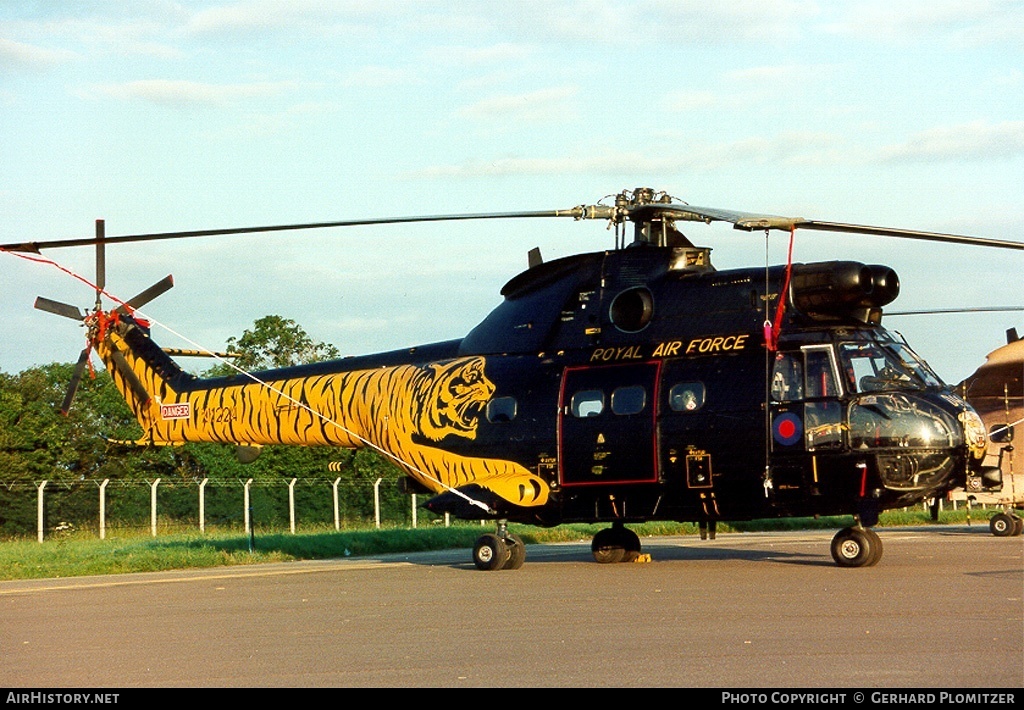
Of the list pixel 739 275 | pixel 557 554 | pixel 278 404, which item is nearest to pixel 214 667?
pixel 739 275

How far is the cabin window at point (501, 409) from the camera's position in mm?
18819

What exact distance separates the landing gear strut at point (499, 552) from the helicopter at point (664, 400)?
0.11ft

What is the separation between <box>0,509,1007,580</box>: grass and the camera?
22625mm

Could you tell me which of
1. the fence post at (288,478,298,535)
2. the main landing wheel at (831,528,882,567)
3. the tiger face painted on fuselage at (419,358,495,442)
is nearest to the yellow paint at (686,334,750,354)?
the main landing wheel at (831,528,882,567)

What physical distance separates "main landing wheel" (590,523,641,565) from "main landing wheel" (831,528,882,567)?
13.1ft

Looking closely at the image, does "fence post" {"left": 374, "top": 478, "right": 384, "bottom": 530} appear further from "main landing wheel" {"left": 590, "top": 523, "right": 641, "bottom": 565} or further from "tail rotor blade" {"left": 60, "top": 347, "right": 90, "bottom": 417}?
"main landing wheel" {"left": 590, "top": 523, "right": 641, "bottom": 565}

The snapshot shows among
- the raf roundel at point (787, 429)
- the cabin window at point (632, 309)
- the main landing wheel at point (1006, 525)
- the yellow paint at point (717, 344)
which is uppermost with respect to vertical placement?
the cabin window at point (632, 309)

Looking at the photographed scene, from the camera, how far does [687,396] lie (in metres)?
17.3

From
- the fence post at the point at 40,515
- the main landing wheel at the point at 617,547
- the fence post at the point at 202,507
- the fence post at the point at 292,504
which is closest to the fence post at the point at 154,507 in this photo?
the fence post at the point at 202,507

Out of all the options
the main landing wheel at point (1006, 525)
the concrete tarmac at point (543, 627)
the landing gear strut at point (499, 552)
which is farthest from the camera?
the main landing wheel at point (1006, 525)

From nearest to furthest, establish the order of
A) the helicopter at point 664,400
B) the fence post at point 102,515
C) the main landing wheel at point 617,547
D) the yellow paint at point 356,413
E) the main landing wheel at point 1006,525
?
1. the helicopter at point 664,400
2. the yellow paint at point 356,413
3. the main landing wheel at point 617,547
4. the main landing wheel at point 1006,525
5. the fence post at point 102,515

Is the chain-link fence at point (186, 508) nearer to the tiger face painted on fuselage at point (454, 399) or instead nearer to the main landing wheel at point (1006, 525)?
the tiger face painted on fuselage at point (454, 399)

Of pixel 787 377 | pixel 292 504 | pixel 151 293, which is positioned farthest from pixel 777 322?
pixel 292 504

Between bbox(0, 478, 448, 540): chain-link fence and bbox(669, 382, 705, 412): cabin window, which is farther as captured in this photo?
bbox(0, 478, 448, 540): chain-link fence
